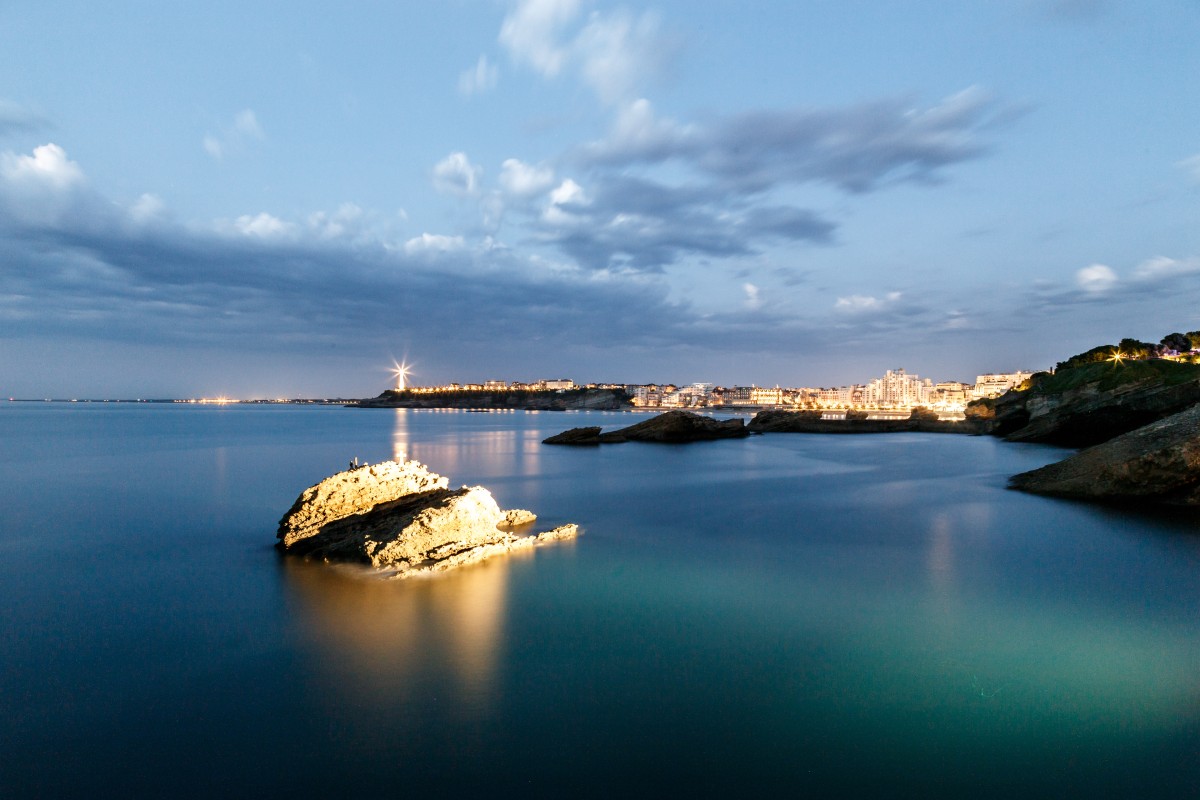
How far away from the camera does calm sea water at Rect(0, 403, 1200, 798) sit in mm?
4625

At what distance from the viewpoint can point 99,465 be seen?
27344 millimetres

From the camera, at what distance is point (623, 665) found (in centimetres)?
643

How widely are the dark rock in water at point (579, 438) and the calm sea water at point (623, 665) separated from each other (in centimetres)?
2708

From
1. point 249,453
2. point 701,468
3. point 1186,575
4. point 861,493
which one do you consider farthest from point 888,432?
point 249,453

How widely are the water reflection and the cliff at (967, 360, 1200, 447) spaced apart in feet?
93.3

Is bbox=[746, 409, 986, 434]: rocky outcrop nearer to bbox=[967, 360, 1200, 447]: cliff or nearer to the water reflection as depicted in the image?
bbox=[967, 360, 1200, 447]: cliff

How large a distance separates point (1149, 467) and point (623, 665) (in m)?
16.1

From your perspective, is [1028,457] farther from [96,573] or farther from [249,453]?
[249,453]

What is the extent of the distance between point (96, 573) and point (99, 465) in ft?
73.9

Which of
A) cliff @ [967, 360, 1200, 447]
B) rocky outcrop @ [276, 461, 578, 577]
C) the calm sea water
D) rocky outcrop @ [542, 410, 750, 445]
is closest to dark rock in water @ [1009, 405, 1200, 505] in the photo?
the calm sea water

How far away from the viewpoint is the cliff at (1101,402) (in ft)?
84.9

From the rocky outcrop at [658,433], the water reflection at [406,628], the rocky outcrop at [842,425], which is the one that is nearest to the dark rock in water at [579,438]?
the rocky outcrop at [658,433]

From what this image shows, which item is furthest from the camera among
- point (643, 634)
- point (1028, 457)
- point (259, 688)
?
point (1028, 457)

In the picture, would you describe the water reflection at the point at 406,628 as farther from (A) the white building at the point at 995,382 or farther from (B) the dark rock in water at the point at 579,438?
(A) the white building at the point at 995,382
